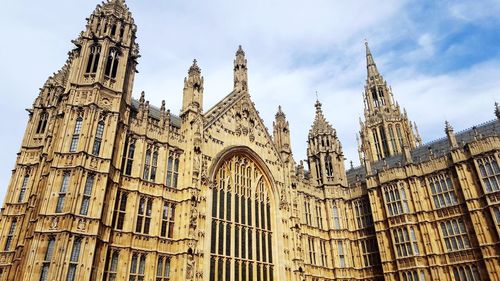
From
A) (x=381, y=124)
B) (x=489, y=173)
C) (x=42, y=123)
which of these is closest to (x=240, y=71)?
(x=42, y=123)

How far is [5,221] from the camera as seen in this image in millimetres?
31031

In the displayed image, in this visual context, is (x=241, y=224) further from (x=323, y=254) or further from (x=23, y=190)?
(x=23, y=190)

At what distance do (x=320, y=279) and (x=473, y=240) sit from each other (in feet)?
50.3

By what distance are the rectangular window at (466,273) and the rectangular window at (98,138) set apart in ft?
112

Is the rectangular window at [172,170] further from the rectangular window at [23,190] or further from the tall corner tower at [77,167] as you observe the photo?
the rectangular window at [23,190]

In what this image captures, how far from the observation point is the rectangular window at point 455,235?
1419 inches

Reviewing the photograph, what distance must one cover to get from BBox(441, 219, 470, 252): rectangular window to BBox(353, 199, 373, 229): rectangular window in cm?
820

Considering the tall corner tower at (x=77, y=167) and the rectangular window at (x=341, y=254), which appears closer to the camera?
the tall corner tower at (x=77, y=167)

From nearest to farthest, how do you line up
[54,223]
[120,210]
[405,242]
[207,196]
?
[54,223] < [120,210] < [207,196] < [405,242]

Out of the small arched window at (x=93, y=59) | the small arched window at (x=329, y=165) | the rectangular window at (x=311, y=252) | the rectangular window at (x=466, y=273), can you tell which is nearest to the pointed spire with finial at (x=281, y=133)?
the small arched window at (x=329, y=165)

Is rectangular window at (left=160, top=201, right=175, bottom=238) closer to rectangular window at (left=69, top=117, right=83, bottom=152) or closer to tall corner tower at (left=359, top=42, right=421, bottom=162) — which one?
rectangular window at (left=69, top=117, right=83, bottom=152)

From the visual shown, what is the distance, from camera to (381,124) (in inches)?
2844

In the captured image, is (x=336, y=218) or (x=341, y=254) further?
(x=336, y=218)

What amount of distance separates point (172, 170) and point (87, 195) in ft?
26.8
